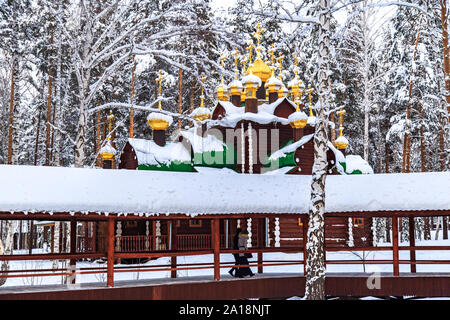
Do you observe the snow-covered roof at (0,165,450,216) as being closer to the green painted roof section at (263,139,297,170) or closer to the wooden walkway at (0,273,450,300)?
the wooden walkway at (0,273,450,300)

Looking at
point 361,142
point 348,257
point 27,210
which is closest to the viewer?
point 27,210

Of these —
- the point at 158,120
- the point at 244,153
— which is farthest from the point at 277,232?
the point at 158,120

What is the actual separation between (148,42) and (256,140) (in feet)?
48.0

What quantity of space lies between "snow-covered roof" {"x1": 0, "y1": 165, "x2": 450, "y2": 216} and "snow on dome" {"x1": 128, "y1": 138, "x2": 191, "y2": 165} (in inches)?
465

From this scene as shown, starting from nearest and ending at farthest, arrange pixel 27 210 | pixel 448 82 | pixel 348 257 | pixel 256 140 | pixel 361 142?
pixel 27 210 → pixel 448 82 → pixel 348 257 → pixel 256 140 → pixel 361 142

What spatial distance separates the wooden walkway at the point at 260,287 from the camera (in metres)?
15.2

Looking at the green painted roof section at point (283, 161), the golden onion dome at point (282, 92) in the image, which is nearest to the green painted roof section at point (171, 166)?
the green painted roof section at point (283, 161)

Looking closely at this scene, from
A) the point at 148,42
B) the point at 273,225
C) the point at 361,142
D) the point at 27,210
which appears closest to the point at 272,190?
the point at 148,42

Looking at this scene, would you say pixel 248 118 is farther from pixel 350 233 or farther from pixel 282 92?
pixel 350 233

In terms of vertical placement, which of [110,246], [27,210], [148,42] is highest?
[148,42]

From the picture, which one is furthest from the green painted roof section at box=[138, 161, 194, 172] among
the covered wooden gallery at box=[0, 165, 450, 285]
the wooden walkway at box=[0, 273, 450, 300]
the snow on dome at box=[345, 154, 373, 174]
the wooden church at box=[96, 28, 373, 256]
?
the wooden walkway at box=[0, 273, 450, 300]

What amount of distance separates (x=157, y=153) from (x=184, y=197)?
46.0ft

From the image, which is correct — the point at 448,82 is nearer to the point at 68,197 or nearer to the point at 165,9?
the point at 165,9
